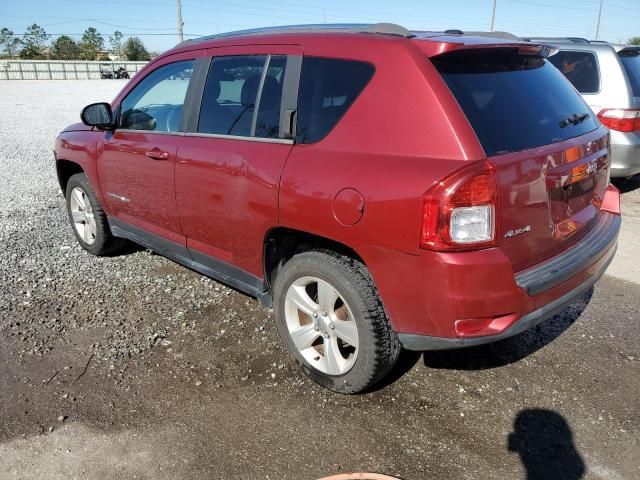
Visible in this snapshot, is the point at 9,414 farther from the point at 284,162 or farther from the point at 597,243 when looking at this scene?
the point at 597,243

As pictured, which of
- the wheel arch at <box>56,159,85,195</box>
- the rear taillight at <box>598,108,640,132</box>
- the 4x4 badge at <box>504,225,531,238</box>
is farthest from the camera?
the rear taillight at <box>598,108,640,132</box>

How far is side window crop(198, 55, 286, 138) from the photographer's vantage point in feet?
10.0

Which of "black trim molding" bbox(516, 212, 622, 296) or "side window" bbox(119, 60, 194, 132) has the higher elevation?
"side window" bbox(119, 60, 194, 132)

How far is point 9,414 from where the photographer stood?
9.36ft

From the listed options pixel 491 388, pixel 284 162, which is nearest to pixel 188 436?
pixel 284 162

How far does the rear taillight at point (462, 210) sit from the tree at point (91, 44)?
8800 centimetres


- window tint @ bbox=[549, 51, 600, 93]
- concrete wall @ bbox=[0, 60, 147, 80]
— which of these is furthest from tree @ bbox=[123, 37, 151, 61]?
window tint @ bbox=[549, 51, 600, 93]

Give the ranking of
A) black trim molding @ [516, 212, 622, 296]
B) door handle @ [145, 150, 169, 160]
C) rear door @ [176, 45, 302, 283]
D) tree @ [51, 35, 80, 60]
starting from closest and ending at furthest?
black trim molding @ [516, 212, 622, 296], rear door @ [176, 45, 302, 283], door handle @ [145, 150, 169, 160], tree @ [51, 35, 80, 60]

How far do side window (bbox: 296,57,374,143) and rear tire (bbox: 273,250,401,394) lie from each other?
65 centimetres

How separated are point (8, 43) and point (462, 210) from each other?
9688 centimetres

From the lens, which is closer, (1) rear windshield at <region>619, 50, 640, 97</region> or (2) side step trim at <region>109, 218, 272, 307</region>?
(2) side step trim at <region>109, 218, 272, 307</region>

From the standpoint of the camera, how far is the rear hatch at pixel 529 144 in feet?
7.90

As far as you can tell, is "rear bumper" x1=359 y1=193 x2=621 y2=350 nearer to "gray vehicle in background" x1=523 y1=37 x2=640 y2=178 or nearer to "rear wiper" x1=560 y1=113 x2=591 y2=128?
"rear wiper" x1=560 y1=113 x2=591 y2=128

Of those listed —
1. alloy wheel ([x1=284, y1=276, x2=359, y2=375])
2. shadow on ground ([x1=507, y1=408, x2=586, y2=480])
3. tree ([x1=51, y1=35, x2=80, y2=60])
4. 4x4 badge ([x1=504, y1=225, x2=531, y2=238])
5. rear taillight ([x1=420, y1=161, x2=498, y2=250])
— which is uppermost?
tree ([x1=51, y1=35, x2=80, y2=60])
